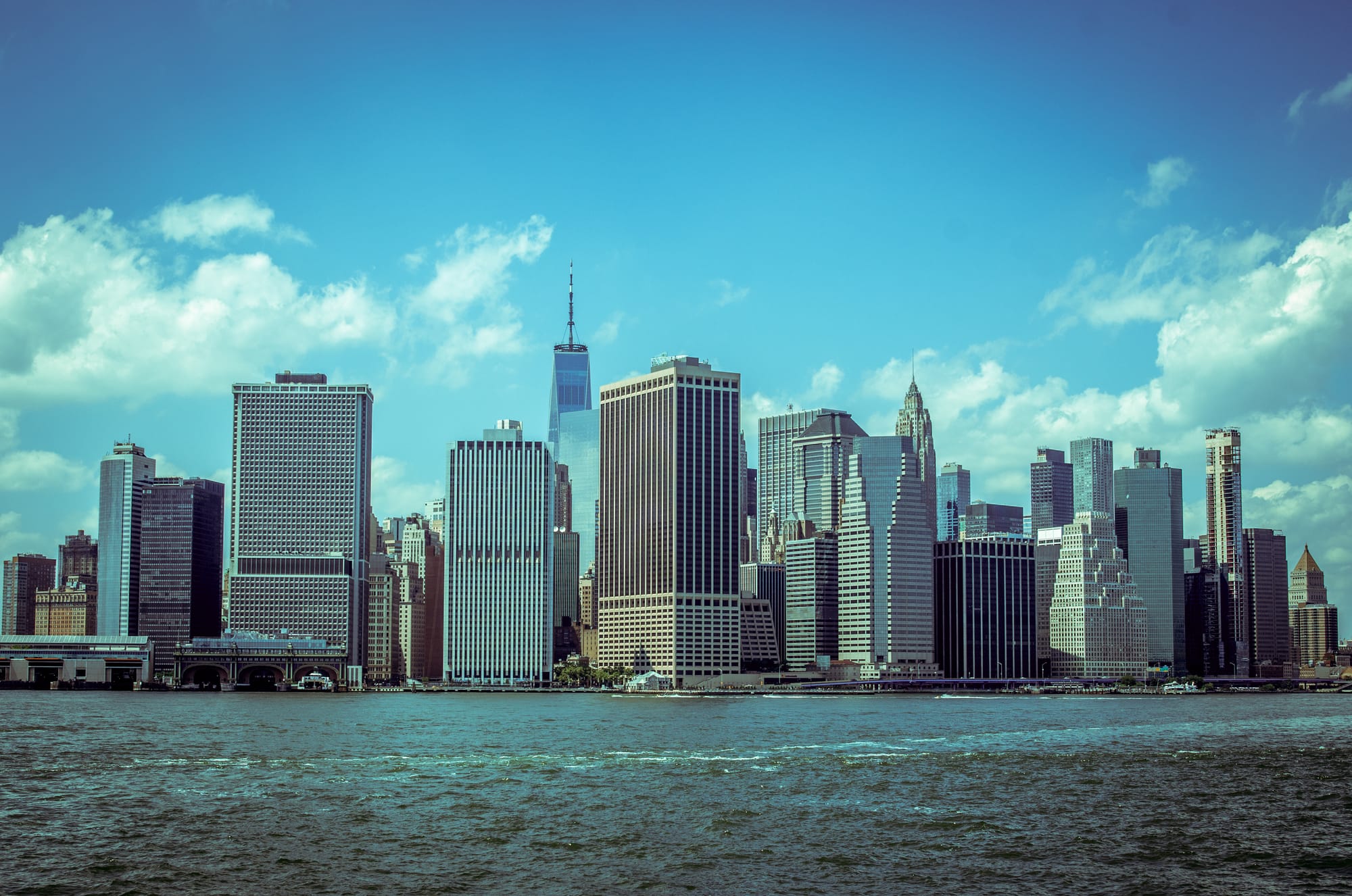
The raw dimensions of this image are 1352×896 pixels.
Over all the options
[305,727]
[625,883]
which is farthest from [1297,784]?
[305,727]

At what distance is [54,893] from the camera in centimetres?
7062

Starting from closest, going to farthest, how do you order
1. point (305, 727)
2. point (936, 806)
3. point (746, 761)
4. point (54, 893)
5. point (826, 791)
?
point (54, 893) → point (936, 806) → point (826, 791) → point (746, 761) → point (305, 727)

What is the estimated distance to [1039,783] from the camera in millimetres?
116688

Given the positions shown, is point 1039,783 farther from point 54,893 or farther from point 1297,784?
point 54,893

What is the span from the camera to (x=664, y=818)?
311 ft

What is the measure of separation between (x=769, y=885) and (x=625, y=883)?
6799 millimetres

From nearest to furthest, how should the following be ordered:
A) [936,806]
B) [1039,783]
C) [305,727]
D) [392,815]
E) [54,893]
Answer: [54,893], [392,815], [936,806], [1039,783], [305,727]

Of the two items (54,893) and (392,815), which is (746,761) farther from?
(54,893)

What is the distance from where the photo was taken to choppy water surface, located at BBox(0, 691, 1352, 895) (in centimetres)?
7544

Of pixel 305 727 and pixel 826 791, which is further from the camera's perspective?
pixel 305 727

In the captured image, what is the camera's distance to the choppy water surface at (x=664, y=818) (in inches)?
2970

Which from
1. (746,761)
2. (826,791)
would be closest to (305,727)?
(746,761)

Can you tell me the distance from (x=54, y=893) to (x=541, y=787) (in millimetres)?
43848

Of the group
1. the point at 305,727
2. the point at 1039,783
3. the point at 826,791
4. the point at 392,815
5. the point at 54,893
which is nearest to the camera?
the point at 54,893
